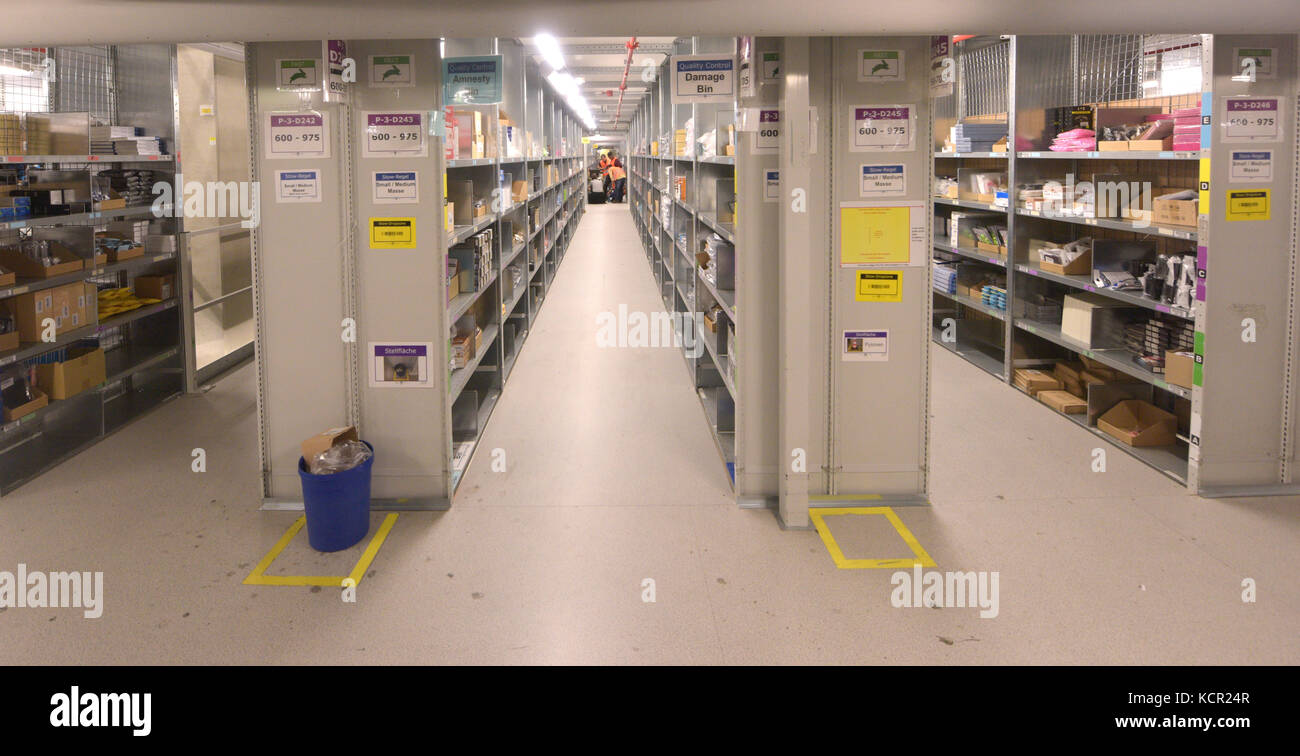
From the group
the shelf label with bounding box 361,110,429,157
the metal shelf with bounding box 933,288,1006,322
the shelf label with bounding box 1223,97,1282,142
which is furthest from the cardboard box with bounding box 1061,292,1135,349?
the shelf label with bounding box 361,110,429,157

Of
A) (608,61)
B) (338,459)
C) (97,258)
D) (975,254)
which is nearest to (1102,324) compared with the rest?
(975,254)

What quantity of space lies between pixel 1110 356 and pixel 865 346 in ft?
7.40

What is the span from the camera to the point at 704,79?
4.47 meters

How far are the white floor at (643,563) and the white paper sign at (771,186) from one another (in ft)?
5.24

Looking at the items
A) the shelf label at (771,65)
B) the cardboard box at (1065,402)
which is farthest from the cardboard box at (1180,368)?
the shelf label at (771,65)

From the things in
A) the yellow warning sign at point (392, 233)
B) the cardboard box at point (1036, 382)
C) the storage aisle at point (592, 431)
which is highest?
the yellow warning sign at point (392, 233)

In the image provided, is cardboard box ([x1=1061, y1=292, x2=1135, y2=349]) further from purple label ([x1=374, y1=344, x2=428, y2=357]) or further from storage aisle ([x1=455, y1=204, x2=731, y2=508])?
purple label ([x1=374, y1=344, x2=428, y2=357])

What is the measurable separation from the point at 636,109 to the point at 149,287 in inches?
651

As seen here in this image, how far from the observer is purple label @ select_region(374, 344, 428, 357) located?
4566mm

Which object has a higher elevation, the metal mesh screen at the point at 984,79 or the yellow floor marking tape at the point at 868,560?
the metal mesh screen at the point at 984,79

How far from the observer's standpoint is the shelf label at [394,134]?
435 cm

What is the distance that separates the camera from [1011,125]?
22.8 feet

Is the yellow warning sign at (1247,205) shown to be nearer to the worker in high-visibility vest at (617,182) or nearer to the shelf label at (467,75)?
the shelf label at (467,75)

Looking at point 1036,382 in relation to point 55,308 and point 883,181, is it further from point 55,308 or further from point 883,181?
point 55,308
